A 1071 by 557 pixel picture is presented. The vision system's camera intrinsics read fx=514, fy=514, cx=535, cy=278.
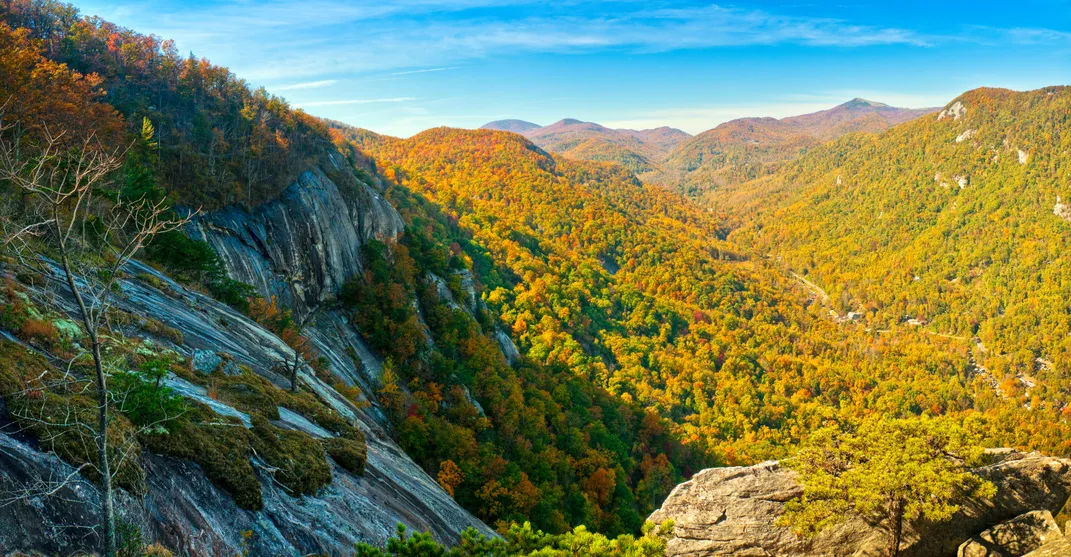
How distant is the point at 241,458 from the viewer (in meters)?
10.9

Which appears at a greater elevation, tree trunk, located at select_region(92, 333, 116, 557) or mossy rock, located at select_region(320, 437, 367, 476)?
tree trunk, located at select_region(92, 333, 116, 557)

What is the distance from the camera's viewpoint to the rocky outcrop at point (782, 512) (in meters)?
16.5

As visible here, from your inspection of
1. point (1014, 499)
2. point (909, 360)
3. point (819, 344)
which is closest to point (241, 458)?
point (1014, 499)

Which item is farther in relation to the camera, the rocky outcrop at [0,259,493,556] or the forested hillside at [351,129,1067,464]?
the forested hillside at [351,129,1067,464]

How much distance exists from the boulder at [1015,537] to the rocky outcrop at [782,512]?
1.49ft

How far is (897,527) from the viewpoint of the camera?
16.4 meters

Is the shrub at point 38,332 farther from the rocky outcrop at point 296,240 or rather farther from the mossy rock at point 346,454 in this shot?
the rocky outcrop at point 296,240

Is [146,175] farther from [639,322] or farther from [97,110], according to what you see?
[639,322]

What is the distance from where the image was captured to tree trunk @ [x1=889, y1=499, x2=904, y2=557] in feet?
53.8

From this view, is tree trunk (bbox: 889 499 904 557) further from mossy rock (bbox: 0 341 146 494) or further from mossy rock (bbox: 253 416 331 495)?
mossy rock (bbox: 0 341 146 494)

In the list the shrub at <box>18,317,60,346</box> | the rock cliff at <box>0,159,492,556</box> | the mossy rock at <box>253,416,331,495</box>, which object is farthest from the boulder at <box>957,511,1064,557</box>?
the shrub at <box>18,317,60,346</box>

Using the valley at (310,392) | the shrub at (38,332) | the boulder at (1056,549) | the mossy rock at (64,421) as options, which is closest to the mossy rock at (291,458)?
the valley at (310,392)

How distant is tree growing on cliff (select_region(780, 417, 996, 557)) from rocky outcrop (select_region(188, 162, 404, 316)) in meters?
32.2

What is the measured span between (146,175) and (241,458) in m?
23.5
